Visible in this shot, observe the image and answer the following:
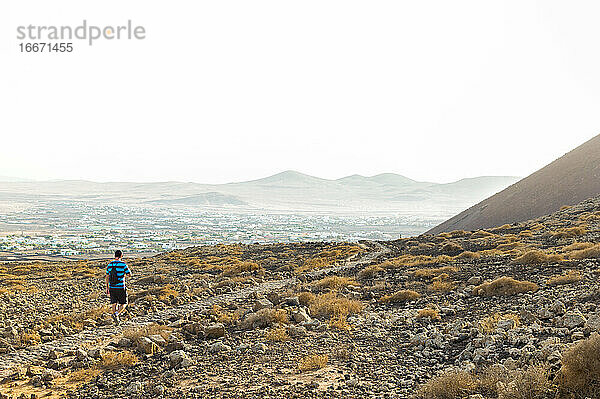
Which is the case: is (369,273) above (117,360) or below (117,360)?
below

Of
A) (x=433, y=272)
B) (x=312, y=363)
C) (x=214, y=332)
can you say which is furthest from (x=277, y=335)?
(x=433, y=272)

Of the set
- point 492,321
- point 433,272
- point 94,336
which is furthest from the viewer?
point 433,272

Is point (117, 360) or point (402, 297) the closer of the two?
point (117, 360)

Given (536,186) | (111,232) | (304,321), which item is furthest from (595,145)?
(111,232)

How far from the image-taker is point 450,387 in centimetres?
800

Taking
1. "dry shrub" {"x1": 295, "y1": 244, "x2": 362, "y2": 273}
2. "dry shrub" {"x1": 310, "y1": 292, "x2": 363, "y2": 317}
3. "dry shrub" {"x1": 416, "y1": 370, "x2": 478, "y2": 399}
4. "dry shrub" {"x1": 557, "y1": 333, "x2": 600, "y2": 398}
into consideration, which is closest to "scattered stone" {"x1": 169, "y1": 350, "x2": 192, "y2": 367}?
"dry shrub" {"x1": 416, "y1": 370, "x2": 478, "y2": 399}

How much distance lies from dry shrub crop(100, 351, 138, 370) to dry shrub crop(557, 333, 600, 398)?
9.78 m

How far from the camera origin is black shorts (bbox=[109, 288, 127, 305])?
15938 mm

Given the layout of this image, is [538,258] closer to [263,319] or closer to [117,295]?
[263,319]

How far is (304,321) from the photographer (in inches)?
587

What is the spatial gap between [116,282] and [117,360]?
488cm

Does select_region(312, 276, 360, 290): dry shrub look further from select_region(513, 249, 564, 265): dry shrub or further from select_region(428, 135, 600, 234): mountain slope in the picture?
select_region(428, 135, 600, 234): mountain slope

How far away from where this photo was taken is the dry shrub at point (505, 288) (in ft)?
50.2

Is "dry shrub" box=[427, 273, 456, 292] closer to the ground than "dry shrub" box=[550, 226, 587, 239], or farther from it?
closer to the ground
